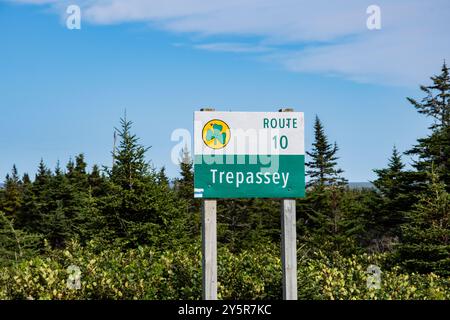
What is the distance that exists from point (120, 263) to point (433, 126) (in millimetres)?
29117

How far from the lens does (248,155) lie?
246 inches

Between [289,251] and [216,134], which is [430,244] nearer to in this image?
[289,251]

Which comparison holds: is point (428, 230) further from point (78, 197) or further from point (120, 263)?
point (78, 197)

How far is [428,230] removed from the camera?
13.2 metres

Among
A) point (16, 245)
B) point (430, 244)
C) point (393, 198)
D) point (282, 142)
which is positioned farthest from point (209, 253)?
point (393, 198)

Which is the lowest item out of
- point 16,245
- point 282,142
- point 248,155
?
point 16,245

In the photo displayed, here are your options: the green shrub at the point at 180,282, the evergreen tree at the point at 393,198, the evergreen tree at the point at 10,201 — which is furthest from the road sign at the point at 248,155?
the evergreen tree at the point at 10,201

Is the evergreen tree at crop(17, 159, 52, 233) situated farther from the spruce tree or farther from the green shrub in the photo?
the green shrub

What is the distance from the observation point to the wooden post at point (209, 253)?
6.12 metres

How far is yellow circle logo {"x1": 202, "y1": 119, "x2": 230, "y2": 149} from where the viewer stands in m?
6.22

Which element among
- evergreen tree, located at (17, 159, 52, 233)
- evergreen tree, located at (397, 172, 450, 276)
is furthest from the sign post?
evergreen tree, located at (17, 159, 52, 233)

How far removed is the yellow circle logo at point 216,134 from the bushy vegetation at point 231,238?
2.12 m

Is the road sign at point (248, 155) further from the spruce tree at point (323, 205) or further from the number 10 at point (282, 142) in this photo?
the spruce tree at point (323, 205)

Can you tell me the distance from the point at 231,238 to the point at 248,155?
22.7 metres
